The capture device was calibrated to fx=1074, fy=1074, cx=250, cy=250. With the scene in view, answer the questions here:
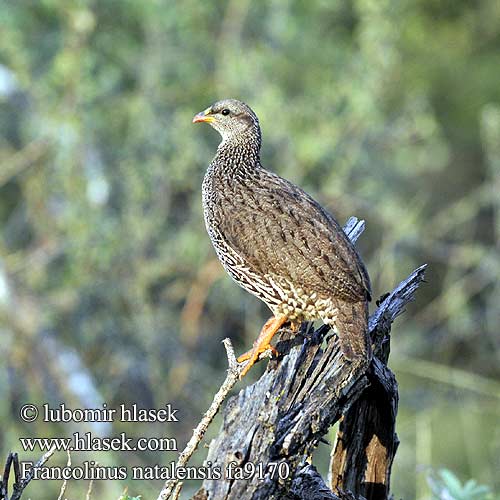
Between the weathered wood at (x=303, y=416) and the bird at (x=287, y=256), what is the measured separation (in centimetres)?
11

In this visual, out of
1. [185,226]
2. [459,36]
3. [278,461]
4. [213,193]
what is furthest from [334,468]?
[459,36]

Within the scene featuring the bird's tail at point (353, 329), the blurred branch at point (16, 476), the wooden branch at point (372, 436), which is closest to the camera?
the blurred branch at point (16, 476)

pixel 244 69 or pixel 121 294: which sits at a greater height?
pixel 244 69

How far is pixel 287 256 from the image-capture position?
17.5 feet

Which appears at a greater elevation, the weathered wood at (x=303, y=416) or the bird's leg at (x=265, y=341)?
the bird's leg at (x=265, y=341)

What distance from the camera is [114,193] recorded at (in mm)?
11938

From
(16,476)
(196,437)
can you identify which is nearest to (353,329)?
(196,437)

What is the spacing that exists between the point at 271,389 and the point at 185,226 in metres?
7.59

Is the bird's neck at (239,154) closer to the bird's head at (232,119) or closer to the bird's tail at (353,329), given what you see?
the bird's head at (232,119)

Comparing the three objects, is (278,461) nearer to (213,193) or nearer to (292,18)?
(213,193)

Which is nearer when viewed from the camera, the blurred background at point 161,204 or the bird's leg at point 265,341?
the bird's leg at point 265,341

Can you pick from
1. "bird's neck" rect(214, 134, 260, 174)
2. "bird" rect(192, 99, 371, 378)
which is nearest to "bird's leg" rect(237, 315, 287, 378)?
"bird" rect(192, 99, 371, 378)

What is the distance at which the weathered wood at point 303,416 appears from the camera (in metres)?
3.83

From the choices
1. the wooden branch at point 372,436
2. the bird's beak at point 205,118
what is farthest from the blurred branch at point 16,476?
the bird's beak at point 205,118
